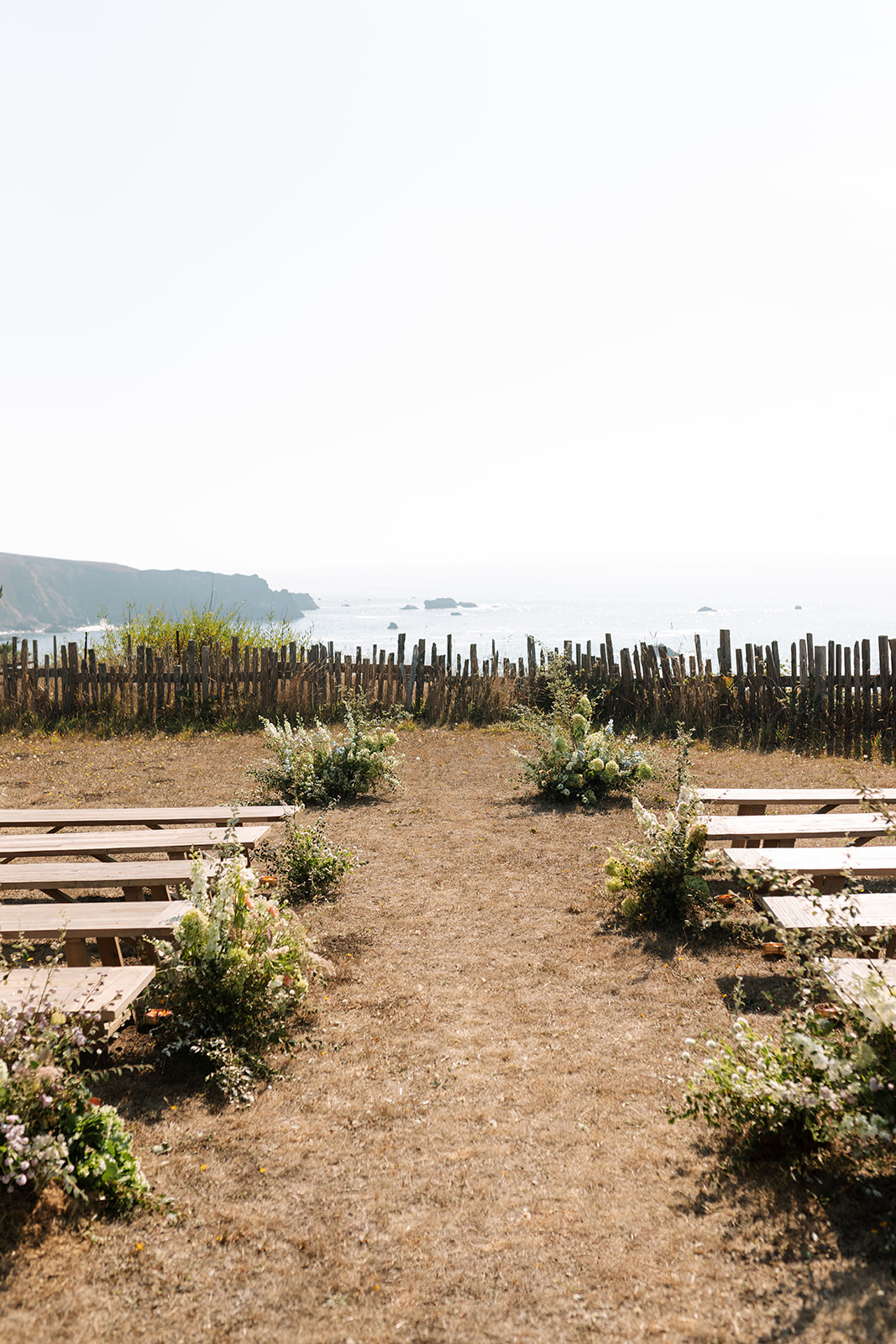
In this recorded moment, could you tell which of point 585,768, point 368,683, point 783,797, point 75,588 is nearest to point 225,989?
point 783,797

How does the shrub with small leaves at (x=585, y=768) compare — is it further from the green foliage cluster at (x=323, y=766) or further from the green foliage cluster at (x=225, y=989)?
the green foliage cluster at (x=225, y=989)

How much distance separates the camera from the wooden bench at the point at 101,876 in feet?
11.9

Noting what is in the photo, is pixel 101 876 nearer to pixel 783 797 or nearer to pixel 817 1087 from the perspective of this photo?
pixel 817 1087

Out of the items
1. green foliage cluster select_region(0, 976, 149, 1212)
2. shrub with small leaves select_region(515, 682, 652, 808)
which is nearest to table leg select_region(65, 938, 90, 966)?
green foliage cluster select_region(0, 976, 149, 1212)

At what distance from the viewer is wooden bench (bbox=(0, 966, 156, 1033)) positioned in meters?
2.40

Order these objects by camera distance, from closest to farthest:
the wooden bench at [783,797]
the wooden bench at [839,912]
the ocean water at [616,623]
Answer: the wooden bench at [839,912], the wooden bench at [783,797], the ocean water at [616,623]

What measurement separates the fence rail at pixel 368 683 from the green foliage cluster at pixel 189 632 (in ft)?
1.06

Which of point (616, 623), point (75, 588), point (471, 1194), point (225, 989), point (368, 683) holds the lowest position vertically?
point (471, 1194)

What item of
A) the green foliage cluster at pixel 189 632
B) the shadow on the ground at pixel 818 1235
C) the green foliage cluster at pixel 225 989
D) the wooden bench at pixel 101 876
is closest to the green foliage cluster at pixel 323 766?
the wooden bench at pixel 101 876

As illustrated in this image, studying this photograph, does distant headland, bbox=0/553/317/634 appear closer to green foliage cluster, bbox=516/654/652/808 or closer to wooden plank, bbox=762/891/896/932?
green foliage cluster, bbox=516/654/652/808

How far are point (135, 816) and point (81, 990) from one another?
2.46m

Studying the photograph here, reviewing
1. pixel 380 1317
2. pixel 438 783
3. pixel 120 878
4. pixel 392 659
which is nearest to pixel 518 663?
pixel 392 659

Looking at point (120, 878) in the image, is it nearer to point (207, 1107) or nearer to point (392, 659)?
point (207, 1107)

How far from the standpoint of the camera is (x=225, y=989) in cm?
290
